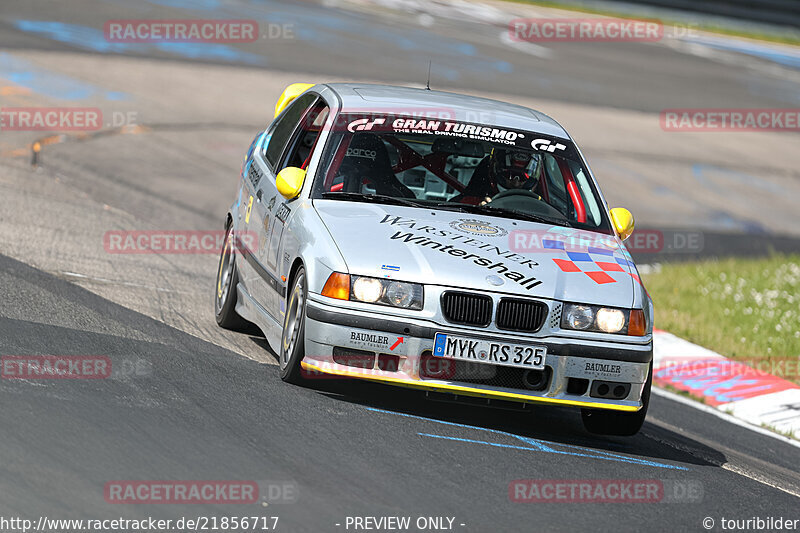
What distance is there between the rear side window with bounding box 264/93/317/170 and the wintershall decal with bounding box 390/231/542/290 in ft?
6.00

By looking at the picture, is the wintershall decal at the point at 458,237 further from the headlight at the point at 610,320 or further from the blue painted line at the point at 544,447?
the blue painted line at the point at 544,447

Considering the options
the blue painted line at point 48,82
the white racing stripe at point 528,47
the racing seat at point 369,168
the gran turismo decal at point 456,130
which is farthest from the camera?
the white racing stripe at point 528,47


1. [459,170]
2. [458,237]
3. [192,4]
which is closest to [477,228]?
[458,237]

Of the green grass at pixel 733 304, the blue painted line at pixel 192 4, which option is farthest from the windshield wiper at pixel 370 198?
the blue painted line at pixel 192 4

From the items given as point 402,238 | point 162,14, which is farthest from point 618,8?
point 402,238

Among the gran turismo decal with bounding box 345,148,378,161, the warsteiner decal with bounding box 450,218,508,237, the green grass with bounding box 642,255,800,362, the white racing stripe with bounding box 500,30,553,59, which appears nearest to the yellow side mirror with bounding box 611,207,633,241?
the warsteiner decal with bounding box 450,218,508,237

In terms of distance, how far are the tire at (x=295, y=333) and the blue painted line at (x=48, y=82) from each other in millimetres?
9574

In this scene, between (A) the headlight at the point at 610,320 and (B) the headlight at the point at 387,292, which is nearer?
(B) the headlight at the point at 387,292

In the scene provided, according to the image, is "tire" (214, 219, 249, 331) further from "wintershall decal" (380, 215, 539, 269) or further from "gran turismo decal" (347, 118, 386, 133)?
"wintershall decal" (380, 215, 539, 269)

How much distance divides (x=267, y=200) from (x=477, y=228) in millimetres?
1565

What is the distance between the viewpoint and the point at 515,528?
527 centimetres

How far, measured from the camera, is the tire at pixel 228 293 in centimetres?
857

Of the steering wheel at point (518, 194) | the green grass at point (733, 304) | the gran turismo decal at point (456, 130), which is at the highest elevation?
the gran turismo decal at point (456, 130)

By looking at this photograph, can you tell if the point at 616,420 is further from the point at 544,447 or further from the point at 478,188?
the point at 478,188
